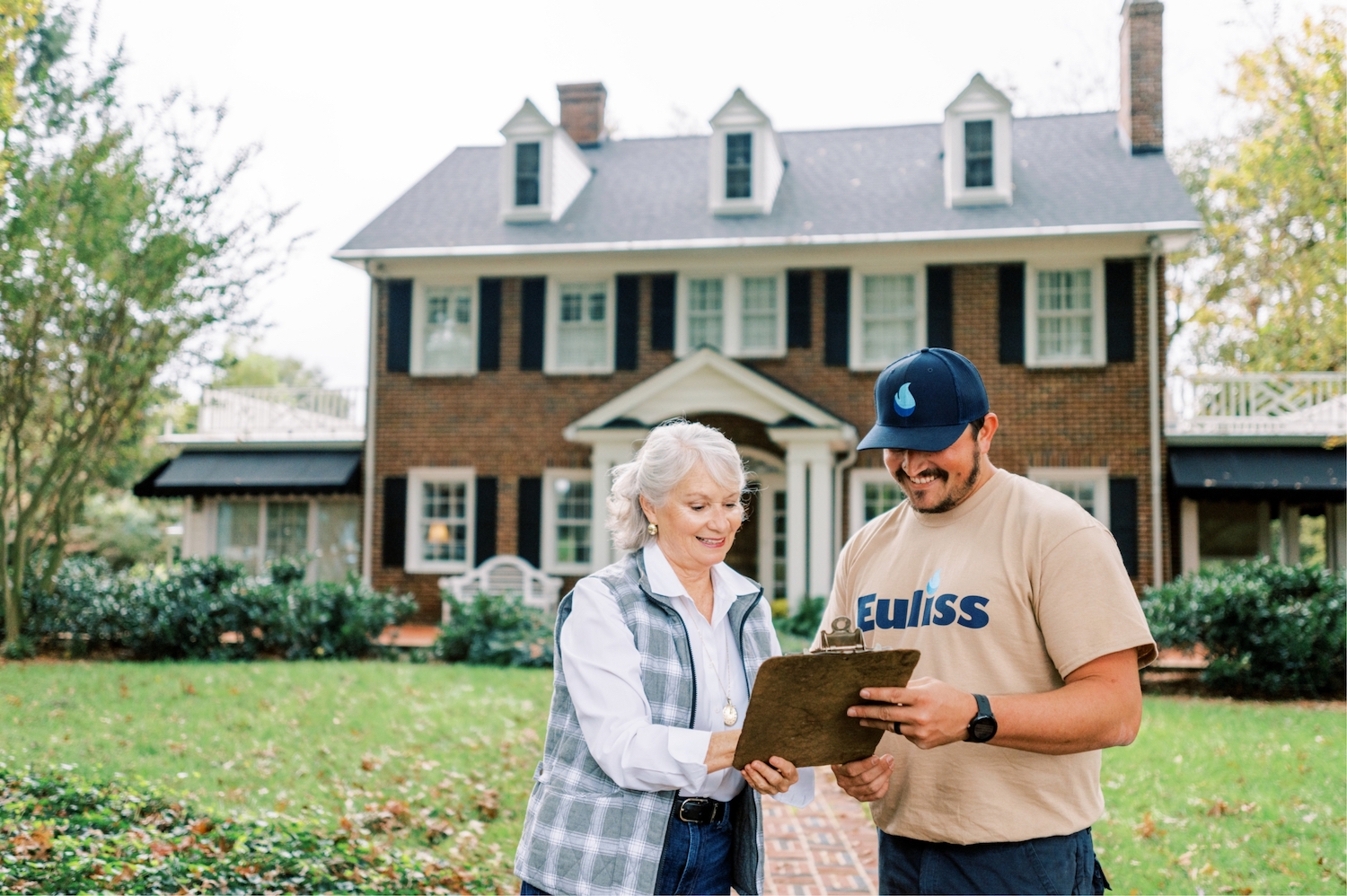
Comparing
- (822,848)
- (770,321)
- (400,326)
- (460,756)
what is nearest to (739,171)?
(770,321)

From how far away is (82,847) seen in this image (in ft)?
15.4

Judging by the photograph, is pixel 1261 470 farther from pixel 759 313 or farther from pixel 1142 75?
pixel 759 313

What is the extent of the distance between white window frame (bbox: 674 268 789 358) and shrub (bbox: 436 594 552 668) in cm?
510

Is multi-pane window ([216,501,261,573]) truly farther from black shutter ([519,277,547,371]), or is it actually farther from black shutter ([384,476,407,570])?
black shutter ([519,277,547,371])

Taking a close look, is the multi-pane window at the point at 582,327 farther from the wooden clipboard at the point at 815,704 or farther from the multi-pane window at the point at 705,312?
Result: the wooden clipboard at the point at 815,704

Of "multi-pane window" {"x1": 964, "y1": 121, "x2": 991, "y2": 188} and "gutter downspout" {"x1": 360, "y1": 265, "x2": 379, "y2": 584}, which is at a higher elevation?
"multi-pane window" {"x1": 964, "y1": 121, "x2": 991, "y2": 188}

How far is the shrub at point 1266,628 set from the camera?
1034cm

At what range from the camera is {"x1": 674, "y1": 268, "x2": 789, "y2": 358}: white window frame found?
15.7 metres

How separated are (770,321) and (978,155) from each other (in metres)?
3.88

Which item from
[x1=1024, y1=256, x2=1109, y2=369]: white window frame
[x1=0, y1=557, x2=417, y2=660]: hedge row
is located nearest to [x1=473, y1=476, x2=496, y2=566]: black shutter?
[x1=0, y1=557, x2=417, y2=660]: hedge row

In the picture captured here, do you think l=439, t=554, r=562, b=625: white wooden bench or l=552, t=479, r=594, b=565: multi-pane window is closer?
l=439, t=554, r=562, b=625: white wooden bench

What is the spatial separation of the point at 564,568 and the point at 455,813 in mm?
10097

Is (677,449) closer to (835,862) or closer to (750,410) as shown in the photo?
(835,862)

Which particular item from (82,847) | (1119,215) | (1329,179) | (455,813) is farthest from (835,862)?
(1119,215)
